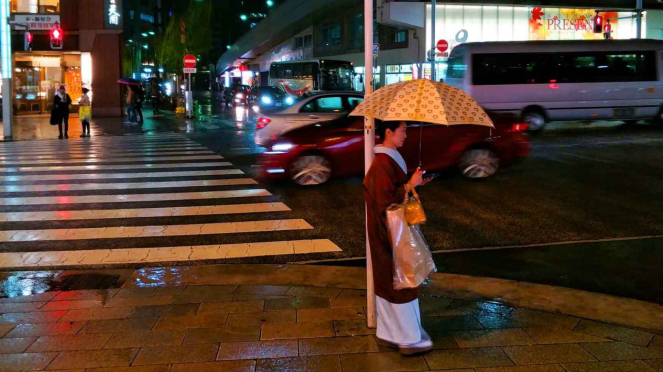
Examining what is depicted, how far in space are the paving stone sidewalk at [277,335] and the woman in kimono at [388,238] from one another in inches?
6.3

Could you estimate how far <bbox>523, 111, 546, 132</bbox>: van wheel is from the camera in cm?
1912

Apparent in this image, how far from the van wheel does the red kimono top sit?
52.8ft

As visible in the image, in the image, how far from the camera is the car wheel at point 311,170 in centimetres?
1112

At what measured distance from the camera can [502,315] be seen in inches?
201

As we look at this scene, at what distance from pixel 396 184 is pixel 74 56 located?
34.4 metres

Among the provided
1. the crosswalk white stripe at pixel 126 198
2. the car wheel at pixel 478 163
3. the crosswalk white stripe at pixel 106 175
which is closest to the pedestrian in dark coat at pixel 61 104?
the crosswalk white stripe at pixel 106 175

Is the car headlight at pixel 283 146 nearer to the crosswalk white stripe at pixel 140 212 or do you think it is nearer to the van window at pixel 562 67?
the crosswalk white stripe at pixel 140 212

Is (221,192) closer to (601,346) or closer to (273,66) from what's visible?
(601,346)

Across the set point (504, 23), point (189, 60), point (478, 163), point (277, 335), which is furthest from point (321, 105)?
point (504, 23)

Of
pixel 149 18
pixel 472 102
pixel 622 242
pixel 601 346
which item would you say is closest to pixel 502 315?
pixel 601 346

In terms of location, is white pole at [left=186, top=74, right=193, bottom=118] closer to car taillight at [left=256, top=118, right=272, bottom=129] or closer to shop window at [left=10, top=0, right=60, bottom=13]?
shop window at [left=10, top=0, right=60, bottom=13]

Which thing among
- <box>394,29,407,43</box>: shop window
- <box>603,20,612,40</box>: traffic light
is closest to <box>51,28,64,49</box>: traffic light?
<box>394,29,407,43</box>: shop window

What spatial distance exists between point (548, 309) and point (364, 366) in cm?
196

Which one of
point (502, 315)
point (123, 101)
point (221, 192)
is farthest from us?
point (123, 101)
